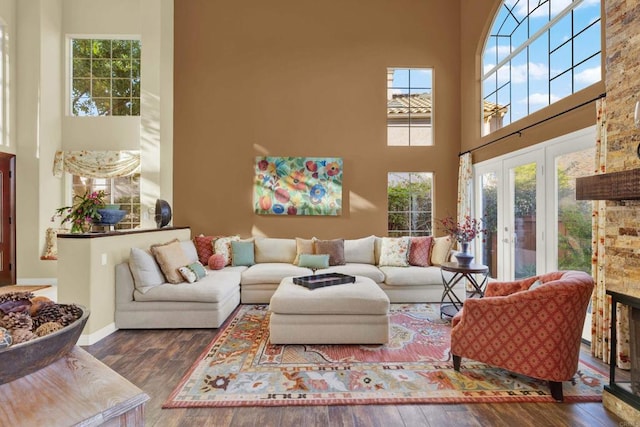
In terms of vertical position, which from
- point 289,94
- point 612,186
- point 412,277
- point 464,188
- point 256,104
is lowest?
point 412,277

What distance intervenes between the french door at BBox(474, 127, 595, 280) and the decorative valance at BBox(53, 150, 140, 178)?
607 cm

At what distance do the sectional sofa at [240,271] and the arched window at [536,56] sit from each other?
213 centimetres

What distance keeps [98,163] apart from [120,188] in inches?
22.0

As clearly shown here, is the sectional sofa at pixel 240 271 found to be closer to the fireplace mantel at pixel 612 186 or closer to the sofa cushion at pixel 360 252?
the sofa cushion at pixel 360 252

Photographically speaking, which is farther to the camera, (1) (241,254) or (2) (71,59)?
(2) (71,59)

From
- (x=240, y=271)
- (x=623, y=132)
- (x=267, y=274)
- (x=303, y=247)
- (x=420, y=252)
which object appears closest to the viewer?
(x=623, y=132)

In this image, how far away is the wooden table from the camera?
68cm

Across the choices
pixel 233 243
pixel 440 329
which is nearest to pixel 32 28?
pixel 233 243

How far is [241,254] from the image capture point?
16.7 feet

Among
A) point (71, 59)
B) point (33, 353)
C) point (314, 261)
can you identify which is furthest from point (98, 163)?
point (33, 353)

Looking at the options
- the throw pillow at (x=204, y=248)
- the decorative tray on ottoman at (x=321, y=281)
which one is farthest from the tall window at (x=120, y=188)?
the decorative tray on ottoman at (x=321, y=281)

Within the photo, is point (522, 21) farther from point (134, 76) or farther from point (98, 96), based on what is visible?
point (98, 96)

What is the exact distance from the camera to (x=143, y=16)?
19.0ft

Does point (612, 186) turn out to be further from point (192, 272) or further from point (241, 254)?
point (241, 254)
